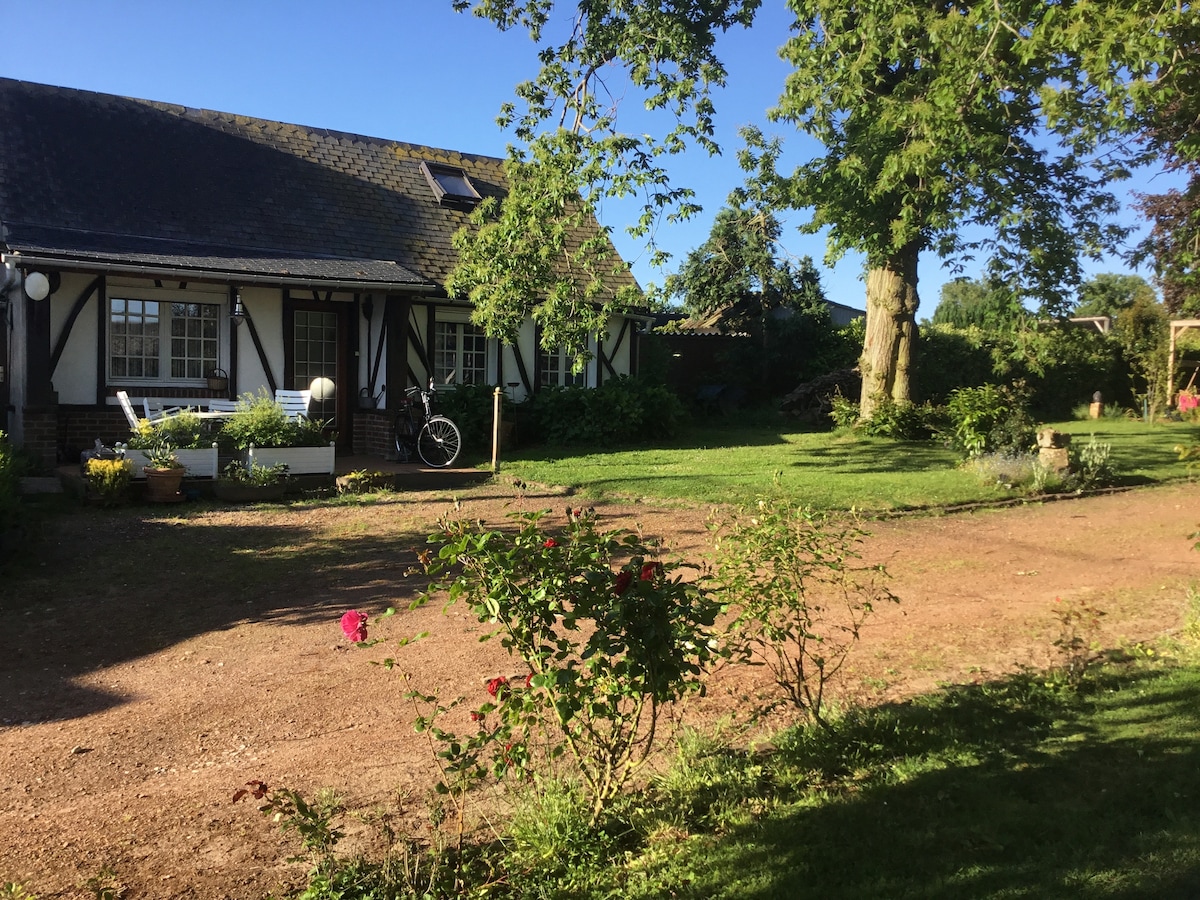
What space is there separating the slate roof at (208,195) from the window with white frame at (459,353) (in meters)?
1.05

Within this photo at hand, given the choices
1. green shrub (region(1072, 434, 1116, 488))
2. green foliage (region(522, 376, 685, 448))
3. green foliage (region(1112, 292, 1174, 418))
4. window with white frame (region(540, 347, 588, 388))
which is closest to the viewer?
green shrub (region(1072, 434, 1116, 488))

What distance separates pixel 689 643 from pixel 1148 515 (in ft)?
29.5

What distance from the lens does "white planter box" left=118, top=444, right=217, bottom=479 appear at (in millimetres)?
10375

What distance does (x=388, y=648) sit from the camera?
5641 millimetres

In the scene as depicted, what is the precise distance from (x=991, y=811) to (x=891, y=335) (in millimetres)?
15566

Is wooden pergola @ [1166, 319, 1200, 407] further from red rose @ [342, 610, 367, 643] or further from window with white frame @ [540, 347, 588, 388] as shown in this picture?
red rose @ [342, 610, 367, 643]

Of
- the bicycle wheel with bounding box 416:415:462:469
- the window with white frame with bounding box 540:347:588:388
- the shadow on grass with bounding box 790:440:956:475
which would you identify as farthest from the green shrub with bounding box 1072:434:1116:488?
the window with white frame with bounding box 540:347:588:388

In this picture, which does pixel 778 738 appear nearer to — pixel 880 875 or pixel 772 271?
pixel 880 875

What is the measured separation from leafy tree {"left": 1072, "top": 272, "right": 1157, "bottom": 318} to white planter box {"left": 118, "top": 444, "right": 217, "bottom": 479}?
37.2 feet

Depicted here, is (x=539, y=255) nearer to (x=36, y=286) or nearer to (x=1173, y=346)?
(x=36, y=286)

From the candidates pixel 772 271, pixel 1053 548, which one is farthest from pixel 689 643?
pixel 772 271

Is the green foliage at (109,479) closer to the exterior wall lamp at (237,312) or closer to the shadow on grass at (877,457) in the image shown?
the exterior wall lamp at (237,312)

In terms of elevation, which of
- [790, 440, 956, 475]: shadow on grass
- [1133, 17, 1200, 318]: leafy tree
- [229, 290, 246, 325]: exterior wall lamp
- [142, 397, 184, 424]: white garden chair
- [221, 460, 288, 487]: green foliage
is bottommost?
[221, 460, 288, 487]: green foliage

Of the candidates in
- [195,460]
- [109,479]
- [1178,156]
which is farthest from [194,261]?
[1178,156]
